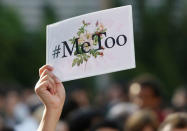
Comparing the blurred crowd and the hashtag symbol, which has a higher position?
the hashtag symbol

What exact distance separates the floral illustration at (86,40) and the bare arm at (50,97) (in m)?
0.15

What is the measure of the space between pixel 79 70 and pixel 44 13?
2470cm

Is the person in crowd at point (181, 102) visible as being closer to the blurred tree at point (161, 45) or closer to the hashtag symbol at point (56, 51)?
the hashtag symbol at point (56, 51)

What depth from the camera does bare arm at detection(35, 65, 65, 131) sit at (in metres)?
4.17

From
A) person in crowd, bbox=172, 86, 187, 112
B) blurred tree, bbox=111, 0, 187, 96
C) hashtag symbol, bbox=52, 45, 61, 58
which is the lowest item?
person in crowd, bbox=172, 86, 187, 112

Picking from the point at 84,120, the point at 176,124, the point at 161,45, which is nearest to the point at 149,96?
the point at 84,120

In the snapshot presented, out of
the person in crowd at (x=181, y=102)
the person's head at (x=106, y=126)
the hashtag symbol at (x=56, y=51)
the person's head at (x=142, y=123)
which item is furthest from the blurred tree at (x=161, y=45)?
the hashtag symbol at (x=56, y=51)

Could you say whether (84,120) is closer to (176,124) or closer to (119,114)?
(119,114)

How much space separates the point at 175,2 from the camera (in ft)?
93.1

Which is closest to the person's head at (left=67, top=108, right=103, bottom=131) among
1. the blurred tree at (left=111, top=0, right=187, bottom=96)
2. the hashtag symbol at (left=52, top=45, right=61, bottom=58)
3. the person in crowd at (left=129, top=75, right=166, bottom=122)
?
the person in crowd at (left=129, top=75, right=166, bottom=122)

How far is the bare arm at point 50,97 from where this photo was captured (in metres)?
4.17

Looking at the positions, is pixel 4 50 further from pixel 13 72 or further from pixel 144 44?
pixel 144 44

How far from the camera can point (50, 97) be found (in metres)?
4.21

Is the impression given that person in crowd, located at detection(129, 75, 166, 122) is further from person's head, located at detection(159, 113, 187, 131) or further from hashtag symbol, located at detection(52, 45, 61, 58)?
hashtag symbol, located at detection(52, 45, 61, 58)
